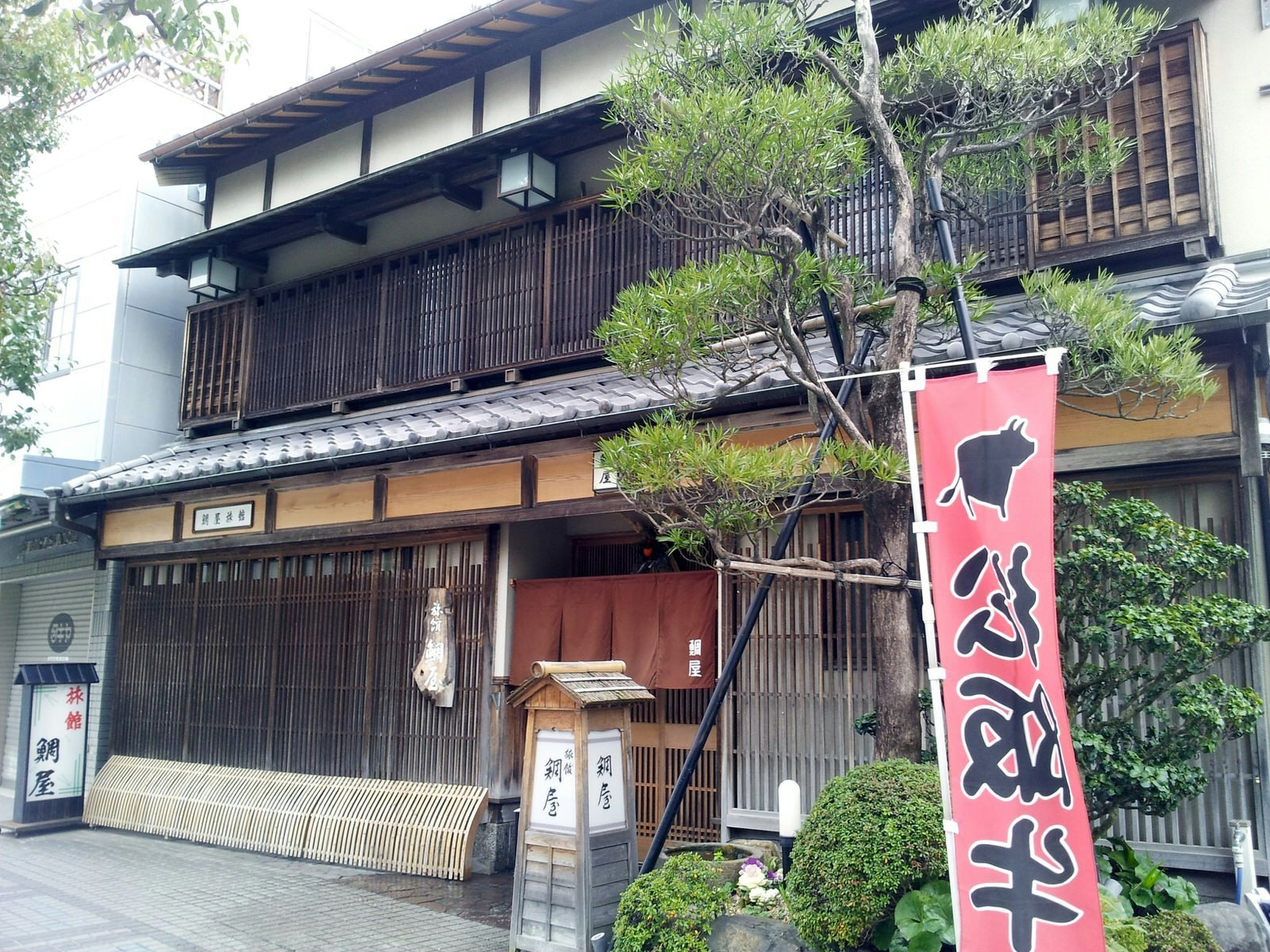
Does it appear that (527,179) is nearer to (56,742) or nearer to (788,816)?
(788,816)

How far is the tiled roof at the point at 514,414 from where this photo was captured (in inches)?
250

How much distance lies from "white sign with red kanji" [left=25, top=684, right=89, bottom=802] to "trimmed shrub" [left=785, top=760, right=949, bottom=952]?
11.1 m

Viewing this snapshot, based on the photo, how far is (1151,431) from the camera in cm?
645

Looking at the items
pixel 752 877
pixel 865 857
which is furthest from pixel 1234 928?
pixel 752 877

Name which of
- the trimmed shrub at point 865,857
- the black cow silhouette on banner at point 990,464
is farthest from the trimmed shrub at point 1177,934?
the black cow silhouette on banner at point 990,464

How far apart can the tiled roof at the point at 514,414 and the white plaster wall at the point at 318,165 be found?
3236mm

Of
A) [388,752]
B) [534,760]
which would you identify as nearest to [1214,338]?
[534,760]

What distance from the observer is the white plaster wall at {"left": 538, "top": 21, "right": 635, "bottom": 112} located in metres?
10.6

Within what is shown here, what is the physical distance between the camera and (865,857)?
5.32 meters

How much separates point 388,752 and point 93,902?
10.3 feet

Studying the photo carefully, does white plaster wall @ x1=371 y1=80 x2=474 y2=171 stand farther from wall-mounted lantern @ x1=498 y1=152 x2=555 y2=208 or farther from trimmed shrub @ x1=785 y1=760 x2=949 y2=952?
trimmed shrub @ x1=785 y1=760 x2=949 y2=952

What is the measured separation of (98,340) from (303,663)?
714 centimetres

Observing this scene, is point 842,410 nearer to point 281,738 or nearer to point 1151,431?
point 1151,431

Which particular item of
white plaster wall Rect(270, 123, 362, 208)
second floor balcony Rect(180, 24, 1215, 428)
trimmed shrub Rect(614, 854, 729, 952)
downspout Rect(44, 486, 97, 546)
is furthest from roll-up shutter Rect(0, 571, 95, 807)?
trimmed shrub Rect(614, 854, 729, 952)
